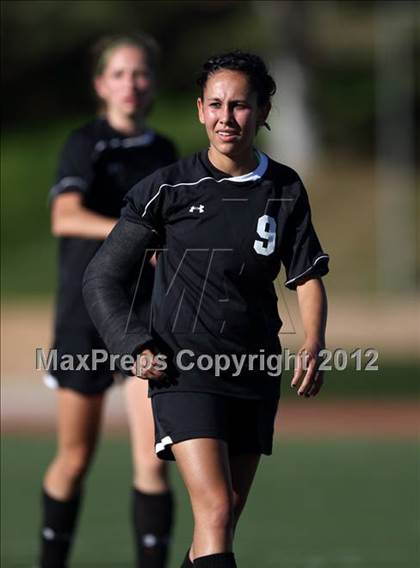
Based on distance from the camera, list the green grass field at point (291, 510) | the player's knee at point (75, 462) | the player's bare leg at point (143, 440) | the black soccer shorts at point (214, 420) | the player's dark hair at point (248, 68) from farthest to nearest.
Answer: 1. the green grass field at point (291, 510)
2. the player's knee at point (75, 462)
3. the player's bare leg at point (143, 440)
4. the player's dark hair at point (248, 68)
5. the black soccer shorts at point (214, 420)

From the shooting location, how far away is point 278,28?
123 feet

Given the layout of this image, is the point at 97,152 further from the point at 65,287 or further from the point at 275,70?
the point at 275,70

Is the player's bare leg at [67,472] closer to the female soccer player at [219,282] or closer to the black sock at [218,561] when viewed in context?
the female soccer player at [219,282]

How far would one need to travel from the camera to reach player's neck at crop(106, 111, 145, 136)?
6.70m

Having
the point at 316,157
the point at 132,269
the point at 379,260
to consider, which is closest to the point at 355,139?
the point at 316,157

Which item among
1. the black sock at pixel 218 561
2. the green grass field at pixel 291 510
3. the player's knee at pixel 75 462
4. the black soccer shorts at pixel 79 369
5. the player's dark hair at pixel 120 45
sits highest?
the player's dark hair at pixel 120 45

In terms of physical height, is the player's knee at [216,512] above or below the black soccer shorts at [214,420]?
below

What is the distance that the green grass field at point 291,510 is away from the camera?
25.0 feet

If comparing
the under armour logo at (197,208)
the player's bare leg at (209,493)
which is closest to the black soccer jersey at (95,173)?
the under armour logo at (197,208)

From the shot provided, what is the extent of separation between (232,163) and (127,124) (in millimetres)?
1866

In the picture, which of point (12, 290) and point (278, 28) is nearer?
point (12, 290)

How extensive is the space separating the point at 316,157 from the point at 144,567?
105 ft

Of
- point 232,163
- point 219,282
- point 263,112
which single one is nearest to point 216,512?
point 219,282

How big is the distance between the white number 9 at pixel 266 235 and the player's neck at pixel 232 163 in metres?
0.18
